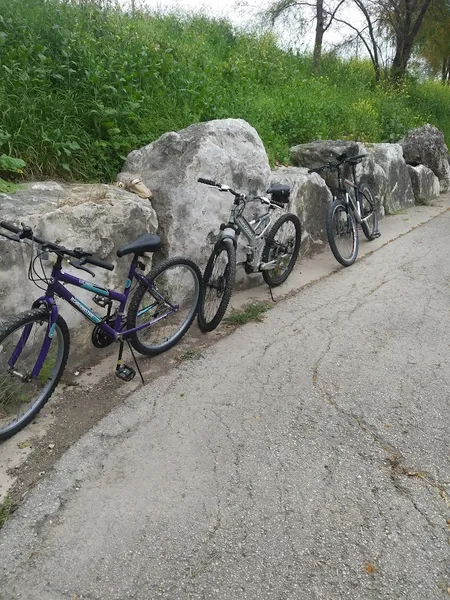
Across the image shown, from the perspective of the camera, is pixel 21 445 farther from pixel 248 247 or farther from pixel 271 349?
pixel 248 247

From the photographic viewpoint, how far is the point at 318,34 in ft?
40.9

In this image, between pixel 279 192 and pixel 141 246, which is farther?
pixel 279 192

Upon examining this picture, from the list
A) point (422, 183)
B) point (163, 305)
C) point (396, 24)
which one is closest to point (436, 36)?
point (396, 24)

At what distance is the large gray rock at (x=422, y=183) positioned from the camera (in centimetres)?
931

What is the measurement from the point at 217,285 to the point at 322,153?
348 cm

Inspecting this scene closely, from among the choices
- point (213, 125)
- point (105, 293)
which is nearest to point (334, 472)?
point (105, 293)

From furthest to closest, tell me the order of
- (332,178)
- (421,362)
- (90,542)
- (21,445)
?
(332,178) → (421,362) → (21,445) → (90,542)

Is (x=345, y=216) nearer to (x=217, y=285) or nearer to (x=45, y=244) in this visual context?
(x=217, y=285)

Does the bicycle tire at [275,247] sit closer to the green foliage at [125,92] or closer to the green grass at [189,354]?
the green grass at [189,354]

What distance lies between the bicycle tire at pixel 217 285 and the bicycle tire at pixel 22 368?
1.33m

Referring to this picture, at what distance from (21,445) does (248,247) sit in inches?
103

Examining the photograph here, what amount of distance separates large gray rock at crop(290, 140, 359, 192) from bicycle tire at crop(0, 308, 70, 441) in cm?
475

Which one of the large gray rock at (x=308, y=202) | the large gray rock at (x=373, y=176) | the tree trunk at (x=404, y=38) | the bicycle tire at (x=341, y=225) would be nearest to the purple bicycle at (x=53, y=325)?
the bicycle tire at (x=341, y=225)

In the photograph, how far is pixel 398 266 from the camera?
5.87m
